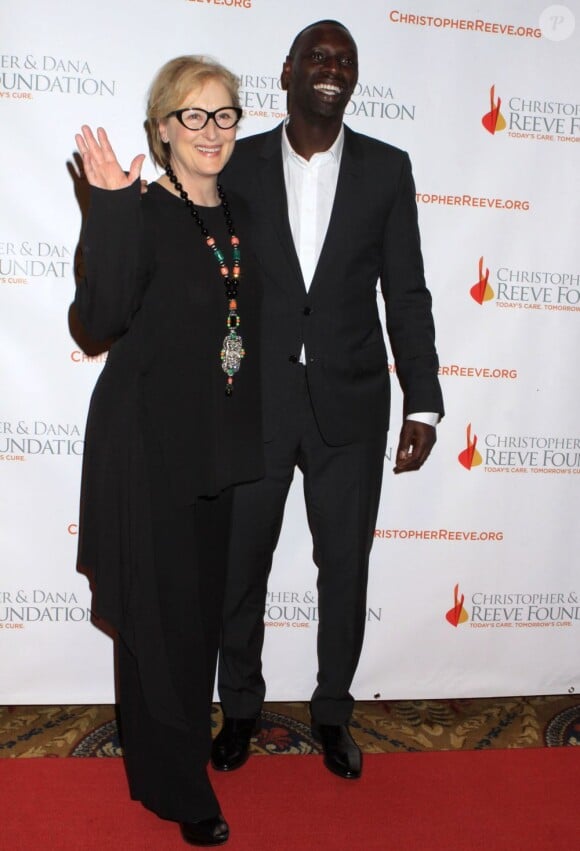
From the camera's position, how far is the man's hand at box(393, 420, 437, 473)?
2.16 m

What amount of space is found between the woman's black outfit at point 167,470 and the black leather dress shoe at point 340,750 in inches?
16.2

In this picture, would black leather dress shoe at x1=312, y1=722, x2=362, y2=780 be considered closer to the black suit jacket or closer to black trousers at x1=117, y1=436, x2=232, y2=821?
black trousers at x1=117, y1=436, x2=232, y2=821

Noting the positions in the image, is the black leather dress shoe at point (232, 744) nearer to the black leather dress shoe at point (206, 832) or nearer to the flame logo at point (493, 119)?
the black leather dress shoe at point (206, 832)

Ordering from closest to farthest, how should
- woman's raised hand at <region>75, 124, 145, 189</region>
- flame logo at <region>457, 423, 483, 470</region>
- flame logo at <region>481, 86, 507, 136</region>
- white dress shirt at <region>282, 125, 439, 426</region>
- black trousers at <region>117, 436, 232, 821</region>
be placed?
woman's raised hand at <region>75, 124, 145, 189</region> → black trousers at <region>117, 436, 232, 821</region> → white dress shirt at <region>282, 125, 439, 426</region> → flame logo at <region>481, 86, 507, 136</region> → flame logo at <region>457, 423, 483, 470</region>

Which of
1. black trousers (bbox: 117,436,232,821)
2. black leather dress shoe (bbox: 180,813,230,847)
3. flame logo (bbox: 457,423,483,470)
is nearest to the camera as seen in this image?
black trousers (bbox: 117,436,232,821)

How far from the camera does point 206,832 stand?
190 centimetres

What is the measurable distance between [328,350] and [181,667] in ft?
2.72

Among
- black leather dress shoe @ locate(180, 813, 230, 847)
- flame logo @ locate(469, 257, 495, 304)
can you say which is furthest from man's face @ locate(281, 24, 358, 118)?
black leather dress shoe @ locate(180, 813, 230, 847)

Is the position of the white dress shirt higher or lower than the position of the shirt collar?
lower

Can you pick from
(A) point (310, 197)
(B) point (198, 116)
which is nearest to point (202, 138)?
(B) point (198, 116)

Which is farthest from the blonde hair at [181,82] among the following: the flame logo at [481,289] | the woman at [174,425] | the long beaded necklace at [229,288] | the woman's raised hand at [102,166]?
the flame logo at [481,289]

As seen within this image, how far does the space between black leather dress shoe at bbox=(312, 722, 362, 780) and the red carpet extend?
28 millimetres

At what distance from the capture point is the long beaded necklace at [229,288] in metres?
1.69

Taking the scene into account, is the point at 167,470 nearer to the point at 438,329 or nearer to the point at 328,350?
the point at 328,350
